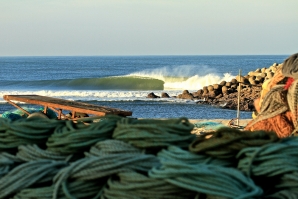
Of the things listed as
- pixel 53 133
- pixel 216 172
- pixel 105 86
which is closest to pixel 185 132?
pixel 216 172

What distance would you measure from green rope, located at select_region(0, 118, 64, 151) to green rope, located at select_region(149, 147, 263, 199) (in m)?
0.51

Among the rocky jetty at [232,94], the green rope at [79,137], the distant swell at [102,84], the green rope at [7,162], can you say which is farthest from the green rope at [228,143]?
the distant swell at [102,84]

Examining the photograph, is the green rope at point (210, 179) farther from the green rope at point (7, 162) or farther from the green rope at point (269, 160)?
the green rope at point (7, 162)

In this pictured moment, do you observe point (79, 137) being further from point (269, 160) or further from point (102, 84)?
point (102, 84)

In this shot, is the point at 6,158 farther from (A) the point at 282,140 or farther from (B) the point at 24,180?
(A) the point at 282,140

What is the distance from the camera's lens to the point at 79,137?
6.21 feet

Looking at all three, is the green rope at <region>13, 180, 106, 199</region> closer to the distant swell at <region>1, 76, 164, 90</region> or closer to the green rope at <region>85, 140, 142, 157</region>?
the green rope at <region>85, 140, 142, 157</region>

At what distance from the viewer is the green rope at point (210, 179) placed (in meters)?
1.68

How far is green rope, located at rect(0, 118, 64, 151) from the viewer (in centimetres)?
199

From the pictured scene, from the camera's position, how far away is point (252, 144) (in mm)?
1768

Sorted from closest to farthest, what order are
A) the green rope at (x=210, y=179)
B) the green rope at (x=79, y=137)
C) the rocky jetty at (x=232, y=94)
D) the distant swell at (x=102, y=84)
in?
the green rope at (x=210, y=179) → the green rope at (x=79, y=137) → the rocky jetty at (x=232, y=94) → the distant swell at (x=102, y=84)

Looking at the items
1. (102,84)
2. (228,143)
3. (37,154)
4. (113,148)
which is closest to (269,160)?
(228,143)

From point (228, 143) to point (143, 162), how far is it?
1.02 ft

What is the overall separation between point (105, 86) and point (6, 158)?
105 ft
